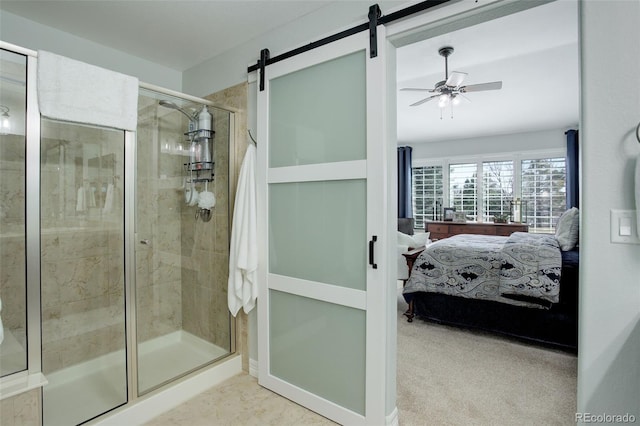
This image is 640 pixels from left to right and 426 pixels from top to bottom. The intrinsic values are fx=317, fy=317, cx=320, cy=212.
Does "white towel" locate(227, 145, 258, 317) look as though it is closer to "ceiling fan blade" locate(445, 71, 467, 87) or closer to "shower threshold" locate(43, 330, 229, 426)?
"shower threshold" locate(43, 330, 229, 426)

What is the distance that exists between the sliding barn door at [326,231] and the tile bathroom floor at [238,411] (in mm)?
72

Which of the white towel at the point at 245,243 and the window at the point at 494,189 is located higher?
the window at the point at 494,189

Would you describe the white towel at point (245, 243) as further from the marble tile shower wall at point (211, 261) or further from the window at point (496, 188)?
the window at point (496, 188)

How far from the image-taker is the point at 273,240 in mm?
2246

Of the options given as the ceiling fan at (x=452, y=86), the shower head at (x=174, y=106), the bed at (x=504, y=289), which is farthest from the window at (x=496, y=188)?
the shower head at (x=174, y=106)

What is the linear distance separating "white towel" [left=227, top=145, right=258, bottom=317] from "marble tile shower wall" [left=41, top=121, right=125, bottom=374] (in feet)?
2.40

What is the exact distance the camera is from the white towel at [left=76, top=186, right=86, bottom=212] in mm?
2269

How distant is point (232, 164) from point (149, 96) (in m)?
0.72

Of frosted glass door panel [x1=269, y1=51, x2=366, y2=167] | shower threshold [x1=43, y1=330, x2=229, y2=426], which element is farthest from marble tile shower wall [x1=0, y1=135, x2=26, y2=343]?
frosted glass door panel [x1=269, y1=51, x2=366, y2=167]

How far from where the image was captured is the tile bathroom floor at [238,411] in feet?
6.24

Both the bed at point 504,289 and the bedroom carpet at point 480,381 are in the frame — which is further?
the bed at point 504,289

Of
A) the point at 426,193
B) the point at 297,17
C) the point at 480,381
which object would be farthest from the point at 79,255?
the point at 426,193

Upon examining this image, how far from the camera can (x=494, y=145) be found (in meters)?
6.42

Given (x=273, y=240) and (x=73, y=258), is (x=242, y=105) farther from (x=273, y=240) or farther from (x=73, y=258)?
(x=73, y=258)
